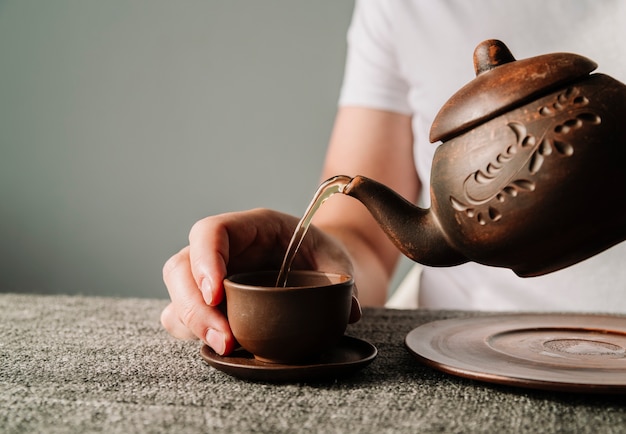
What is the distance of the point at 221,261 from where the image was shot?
0.73m

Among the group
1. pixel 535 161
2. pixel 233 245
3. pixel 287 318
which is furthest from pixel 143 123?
pixel 535 161

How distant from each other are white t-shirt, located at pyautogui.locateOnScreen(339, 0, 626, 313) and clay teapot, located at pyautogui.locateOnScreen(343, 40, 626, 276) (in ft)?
2.57

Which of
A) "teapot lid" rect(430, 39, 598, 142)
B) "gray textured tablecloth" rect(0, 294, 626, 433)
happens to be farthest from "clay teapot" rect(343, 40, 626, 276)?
"gray textured tablecloth" rect(0, 294, 626, 433)

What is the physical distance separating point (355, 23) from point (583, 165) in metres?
1.16

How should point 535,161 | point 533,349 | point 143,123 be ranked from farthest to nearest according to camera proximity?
1. point 143,123
2. point 533,349
3. point 535,161

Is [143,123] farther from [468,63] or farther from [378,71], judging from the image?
[468,63]

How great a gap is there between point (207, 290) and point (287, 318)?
0.45 ft

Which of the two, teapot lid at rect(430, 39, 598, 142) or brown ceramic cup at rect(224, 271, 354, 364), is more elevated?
teapot lid at rect(430, 39, 598, 142)

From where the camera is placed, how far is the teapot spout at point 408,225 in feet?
2.02

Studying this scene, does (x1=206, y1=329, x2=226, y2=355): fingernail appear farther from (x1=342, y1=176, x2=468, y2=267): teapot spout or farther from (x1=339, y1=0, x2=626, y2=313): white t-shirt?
(x1=339, y1=0, x2=626, y2=313): white t-shirt

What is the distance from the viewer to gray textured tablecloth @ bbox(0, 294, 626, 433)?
0.50 meters

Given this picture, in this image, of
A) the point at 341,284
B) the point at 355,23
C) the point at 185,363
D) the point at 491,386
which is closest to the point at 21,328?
the point at 185,363

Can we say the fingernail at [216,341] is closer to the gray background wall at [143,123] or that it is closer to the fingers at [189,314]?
the fingers at [189,314]

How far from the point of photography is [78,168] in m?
2.56
